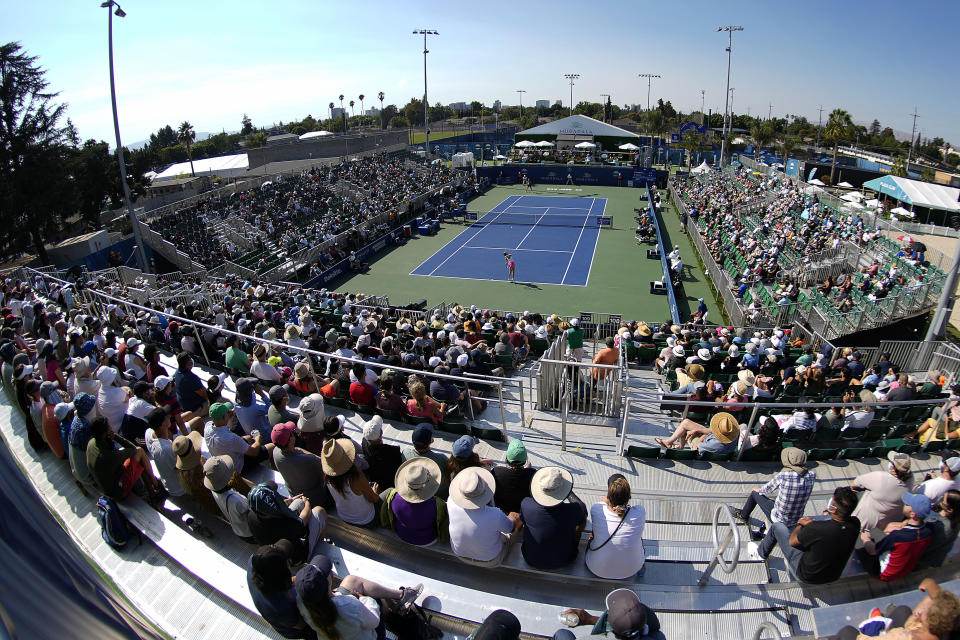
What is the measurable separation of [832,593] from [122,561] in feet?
20.0

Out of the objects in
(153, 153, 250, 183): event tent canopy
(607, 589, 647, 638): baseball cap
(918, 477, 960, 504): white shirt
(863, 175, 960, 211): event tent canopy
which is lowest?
(918, 477, 960, 504): white shirt

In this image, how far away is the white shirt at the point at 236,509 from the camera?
4617mm

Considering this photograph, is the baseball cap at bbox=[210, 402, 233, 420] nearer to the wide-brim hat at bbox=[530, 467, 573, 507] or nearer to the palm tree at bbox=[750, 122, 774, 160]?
the wide-brim hat at bbox=[530, 467, 573, 507]

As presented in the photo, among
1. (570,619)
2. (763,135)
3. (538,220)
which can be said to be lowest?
(570,619)

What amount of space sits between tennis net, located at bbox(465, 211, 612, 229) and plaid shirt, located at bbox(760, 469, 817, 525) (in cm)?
3266

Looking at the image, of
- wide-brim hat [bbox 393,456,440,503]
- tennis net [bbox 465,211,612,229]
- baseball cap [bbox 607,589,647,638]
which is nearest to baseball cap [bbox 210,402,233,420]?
wide-brim hat [bbox 393,456,440,503]

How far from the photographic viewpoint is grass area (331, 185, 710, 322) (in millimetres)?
22344

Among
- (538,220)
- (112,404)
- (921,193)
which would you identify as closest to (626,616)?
(112,404)

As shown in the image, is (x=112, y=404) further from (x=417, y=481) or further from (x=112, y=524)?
(x=417, y=481)

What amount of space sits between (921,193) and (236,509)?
45.5 meters

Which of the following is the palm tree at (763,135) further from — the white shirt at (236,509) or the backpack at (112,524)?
the backpack at (112,524)

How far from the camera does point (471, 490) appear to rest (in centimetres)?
452

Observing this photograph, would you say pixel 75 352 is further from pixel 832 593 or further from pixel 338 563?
pixel 832 593

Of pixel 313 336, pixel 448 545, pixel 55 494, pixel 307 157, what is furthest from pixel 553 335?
pixel 307 157
